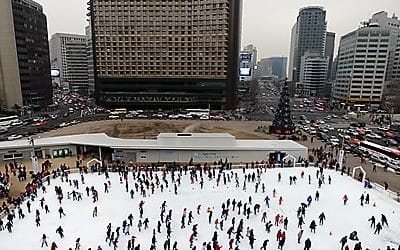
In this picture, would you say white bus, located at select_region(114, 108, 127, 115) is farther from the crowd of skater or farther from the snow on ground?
the snow on ground

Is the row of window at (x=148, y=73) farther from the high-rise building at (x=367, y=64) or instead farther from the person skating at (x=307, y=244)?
the person skating at (x=307, y=244)

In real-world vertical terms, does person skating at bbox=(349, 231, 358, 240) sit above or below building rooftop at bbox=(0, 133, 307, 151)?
below

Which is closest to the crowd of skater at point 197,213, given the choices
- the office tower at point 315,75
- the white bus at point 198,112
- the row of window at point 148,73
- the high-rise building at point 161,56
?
the white bus at point 198,112

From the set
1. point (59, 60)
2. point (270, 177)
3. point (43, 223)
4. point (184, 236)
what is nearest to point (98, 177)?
point (43, 223)

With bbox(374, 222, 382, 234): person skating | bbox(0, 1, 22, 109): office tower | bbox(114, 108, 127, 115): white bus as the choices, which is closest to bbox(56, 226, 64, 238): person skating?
bbox(374, 222, 382, 234): person skating

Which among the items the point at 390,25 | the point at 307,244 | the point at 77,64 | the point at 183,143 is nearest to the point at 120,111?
the point at 183,143
